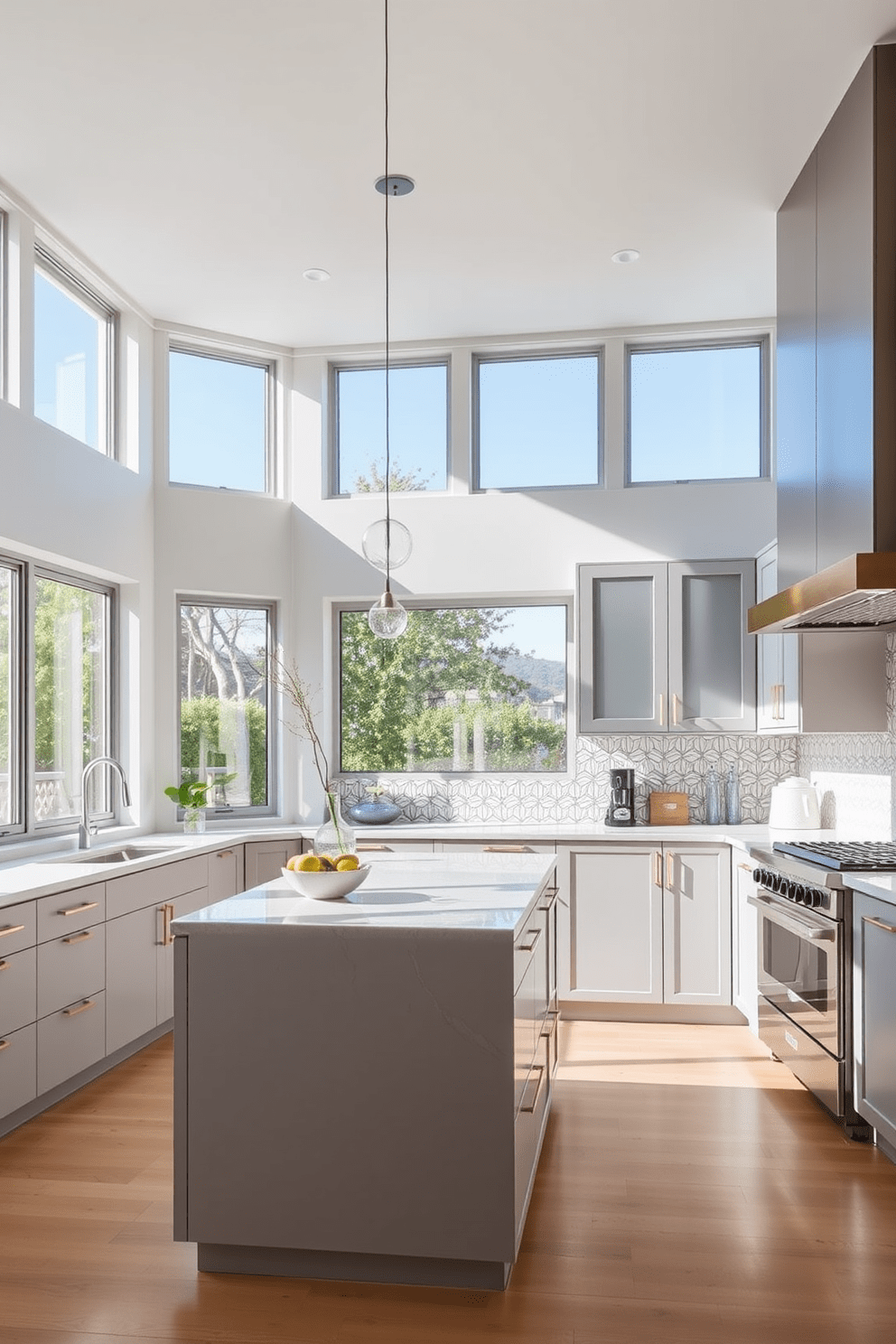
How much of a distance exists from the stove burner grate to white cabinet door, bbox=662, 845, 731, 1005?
2.04 ft

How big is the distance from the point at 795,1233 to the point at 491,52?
11.8 feet

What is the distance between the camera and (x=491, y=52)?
3.42 meters

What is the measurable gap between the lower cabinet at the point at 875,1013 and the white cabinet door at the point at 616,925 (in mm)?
1538

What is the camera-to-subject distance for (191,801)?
5.49 m

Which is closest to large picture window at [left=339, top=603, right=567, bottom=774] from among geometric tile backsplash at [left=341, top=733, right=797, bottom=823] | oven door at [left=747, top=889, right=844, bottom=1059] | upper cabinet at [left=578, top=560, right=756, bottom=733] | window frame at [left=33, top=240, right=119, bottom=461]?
geometric tile backsplash at [left=341, top=733, right=797, bottom=823]

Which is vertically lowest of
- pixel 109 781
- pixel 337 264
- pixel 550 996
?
pixel 550 996

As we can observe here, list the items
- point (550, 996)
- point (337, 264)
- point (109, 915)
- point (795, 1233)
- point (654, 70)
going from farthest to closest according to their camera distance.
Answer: point (337, 264) < point (109, 915) < point (550, 996) < point (654, 70) < point (795, 1233)

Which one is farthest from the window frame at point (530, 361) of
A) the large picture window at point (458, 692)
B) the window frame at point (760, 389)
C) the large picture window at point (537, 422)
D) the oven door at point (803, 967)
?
the oven door at point (803, 967)

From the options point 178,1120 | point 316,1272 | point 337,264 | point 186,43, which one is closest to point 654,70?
point 186,43

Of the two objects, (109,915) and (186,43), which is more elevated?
(186,43)

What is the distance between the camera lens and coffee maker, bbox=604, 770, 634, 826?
216 inches

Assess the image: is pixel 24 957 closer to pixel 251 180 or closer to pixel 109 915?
pixel 109 915

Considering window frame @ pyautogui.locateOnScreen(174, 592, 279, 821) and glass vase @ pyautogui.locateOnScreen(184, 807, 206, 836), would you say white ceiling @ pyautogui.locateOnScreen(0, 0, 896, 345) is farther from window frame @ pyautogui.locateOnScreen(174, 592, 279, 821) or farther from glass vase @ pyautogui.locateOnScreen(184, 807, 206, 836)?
glass vase @ pyautogui.locateOnScreen(184, 807, 206, 836)

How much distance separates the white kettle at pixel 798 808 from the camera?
5141 mm
